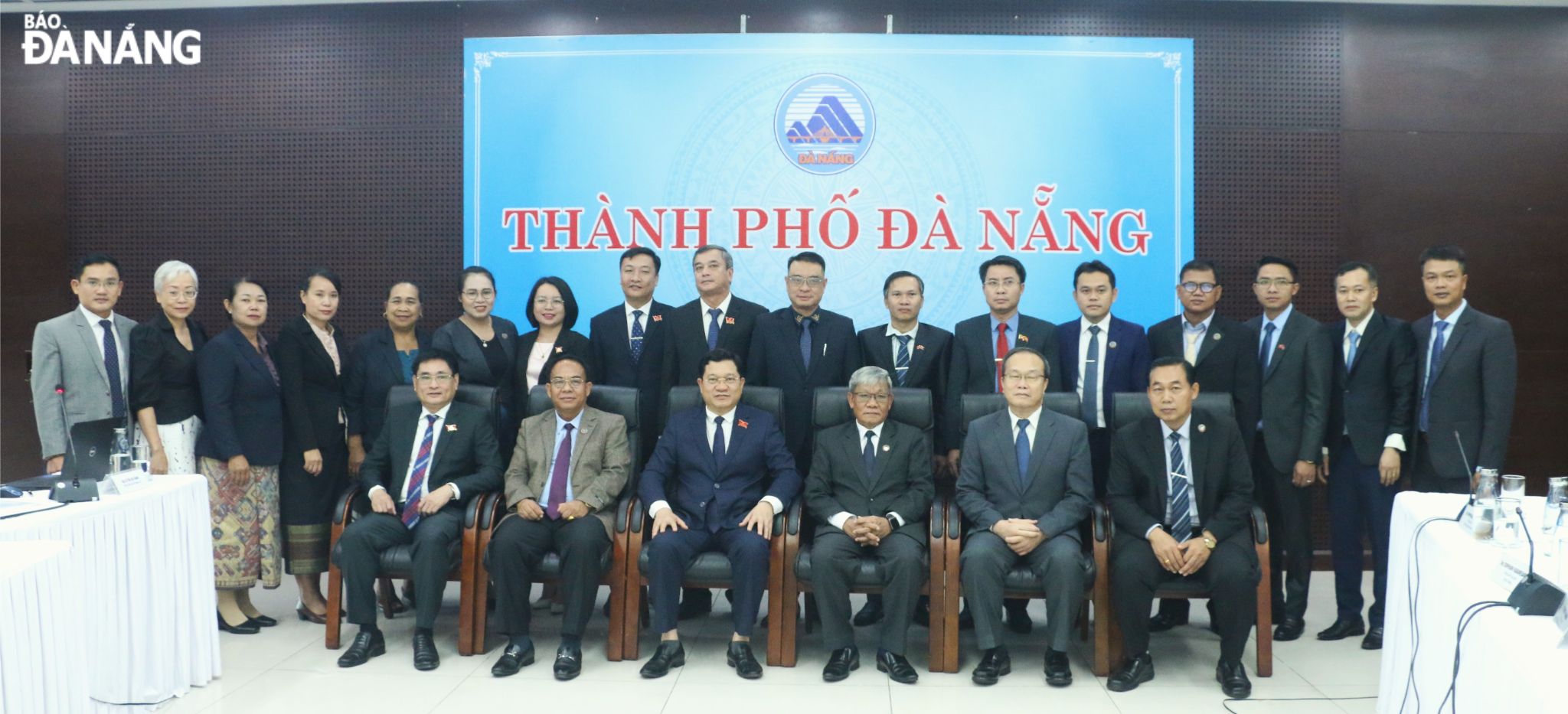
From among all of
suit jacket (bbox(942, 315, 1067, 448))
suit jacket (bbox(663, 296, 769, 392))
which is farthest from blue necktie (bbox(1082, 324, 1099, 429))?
suit jacket (bbox(663, 296, 769, 392))

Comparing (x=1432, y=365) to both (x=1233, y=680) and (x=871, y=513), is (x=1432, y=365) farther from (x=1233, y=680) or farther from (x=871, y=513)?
(x=871, y=513)

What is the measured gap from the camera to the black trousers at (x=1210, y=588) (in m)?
3.81

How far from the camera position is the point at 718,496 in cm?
431

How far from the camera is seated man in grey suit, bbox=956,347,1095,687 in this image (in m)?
3.90

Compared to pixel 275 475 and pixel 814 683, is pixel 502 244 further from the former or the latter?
pixel 814 683

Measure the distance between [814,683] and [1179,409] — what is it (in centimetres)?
176

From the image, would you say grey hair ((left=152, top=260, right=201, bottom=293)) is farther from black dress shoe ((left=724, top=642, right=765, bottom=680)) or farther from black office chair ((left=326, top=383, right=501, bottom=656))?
black dress shoe ((left=724, top=642, right=765, bottom=680))

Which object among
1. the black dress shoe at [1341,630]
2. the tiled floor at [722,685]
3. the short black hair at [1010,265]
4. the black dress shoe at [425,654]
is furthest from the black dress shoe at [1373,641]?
the black dress shoe at [425,654]

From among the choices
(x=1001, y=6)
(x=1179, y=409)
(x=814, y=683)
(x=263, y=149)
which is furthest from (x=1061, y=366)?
(x=263, y=149)

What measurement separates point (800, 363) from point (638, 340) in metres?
0.81

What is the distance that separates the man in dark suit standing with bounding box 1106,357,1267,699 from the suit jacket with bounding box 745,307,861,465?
1.25 m

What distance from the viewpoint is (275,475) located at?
4699 millimetres

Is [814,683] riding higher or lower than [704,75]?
lower

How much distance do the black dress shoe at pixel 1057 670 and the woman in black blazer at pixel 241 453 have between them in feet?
11.0
